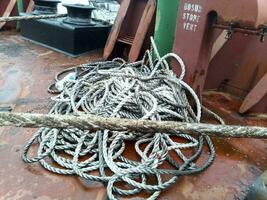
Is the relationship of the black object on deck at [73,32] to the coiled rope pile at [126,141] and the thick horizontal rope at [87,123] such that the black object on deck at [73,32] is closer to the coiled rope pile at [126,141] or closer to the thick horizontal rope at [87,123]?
the coiled rope pile at [126,141]

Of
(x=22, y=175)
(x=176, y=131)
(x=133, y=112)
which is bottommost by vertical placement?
(x=22, y=175)

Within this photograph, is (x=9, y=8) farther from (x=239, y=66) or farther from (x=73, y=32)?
(x=239, y=66)

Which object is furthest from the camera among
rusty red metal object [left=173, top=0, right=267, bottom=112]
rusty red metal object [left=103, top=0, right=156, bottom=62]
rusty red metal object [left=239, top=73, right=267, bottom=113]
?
rusty red metal object [left=103, top=0, right=156, bottom=62]

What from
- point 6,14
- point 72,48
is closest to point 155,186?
point 72,48

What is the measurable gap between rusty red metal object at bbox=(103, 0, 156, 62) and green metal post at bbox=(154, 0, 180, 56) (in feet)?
1.38

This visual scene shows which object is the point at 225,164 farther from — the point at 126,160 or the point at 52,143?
the point at 52,143

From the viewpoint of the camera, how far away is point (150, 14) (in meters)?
2.87

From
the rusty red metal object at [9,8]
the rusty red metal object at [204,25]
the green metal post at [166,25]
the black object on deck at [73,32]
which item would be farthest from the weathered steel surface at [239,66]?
the rusty red metal object at [9,8]

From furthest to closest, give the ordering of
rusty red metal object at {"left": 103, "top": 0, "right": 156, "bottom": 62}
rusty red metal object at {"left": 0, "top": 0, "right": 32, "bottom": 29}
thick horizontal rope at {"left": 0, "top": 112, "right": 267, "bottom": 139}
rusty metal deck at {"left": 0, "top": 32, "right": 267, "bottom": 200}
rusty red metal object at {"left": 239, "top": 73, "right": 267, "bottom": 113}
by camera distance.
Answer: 1. rusty red metal object at {"left": 0, "top": 0, "right": 32, "bottom": 29}
2. rusty red metal object at {"left": 103, "top": 0, "right": 156, "bottom": 62}
3. rusty red metal object at {"left": 239, "top": 73, "right": 267, "bottom": 113}
4. rusty metal deck at {"left": 0, "top": 32, "right": 267, "bottom": 200}
5. thick horizontal rope at {"left": 0, "top": 112, "right": 267, "bottom": 139}

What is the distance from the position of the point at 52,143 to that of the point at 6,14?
329cm

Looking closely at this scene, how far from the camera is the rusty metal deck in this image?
1333mm

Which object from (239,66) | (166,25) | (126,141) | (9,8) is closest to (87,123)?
(126,141)

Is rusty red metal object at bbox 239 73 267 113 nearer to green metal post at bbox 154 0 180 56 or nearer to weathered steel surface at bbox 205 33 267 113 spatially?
weathered steel surface at bbox 205 33 267 113

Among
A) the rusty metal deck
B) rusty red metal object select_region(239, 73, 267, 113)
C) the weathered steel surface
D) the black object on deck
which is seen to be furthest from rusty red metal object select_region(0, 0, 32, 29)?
rusty red metal object select_region(239, 73, 267, 113)
